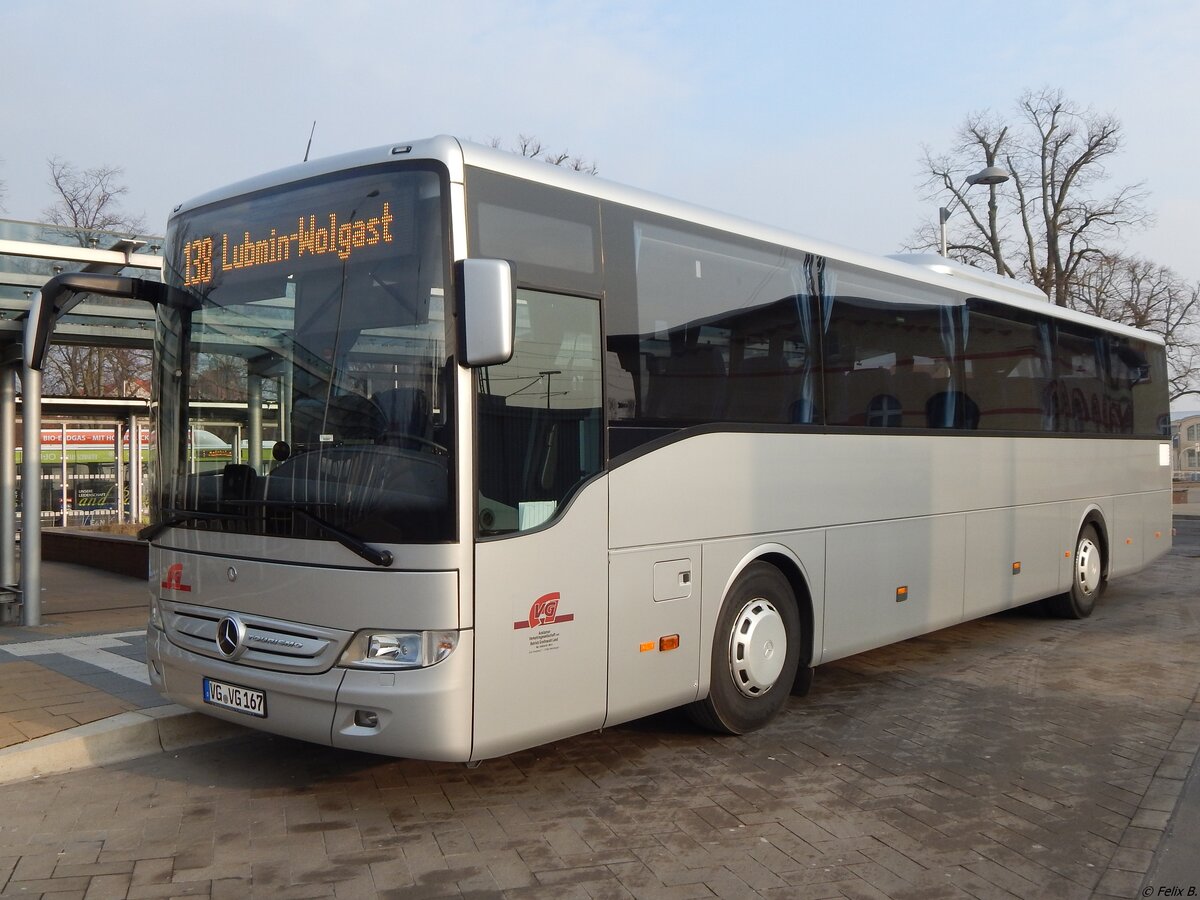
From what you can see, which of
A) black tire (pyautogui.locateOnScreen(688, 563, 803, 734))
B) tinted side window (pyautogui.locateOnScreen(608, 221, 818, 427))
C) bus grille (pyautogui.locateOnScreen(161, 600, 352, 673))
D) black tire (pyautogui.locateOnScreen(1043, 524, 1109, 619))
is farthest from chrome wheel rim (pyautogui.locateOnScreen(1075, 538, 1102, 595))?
bus grille (pyautogui.locateOnScreen(161, 600, 352, 673))

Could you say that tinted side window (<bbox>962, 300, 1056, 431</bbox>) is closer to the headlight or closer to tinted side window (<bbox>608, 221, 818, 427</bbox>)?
tinted side window (<bbox>608, 221, 818, 427</bbox>)

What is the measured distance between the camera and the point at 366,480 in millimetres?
5012

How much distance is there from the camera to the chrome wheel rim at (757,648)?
672 cm

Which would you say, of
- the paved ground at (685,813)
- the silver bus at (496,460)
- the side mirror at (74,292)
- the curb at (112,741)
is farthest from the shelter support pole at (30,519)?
the silver bus at (496,460)

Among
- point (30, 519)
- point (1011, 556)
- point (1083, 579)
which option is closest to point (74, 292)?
point (30, 519)

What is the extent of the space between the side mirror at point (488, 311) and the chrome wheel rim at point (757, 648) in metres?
2.80

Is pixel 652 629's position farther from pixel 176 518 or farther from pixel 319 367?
pixel 176 518

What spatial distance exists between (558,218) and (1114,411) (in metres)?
9.42

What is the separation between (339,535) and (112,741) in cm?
255

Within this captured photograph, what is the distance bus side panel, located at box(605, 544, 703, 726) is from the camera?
227 inches

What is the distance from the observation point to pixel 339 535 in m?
5.02

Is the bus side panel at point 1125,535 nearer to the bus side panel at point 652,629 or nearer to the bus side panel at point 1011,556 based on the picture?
the bus side panel at point 1011,556

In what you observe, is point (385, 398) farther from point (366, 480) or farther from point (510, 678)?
point (510, 678)

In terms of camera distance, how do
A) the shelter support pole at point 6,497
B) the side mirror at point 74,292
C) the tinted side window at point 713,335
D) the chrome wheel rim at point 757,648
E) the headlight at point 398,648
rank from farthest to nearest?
the shelter support pole at point 6,497 < the chrome wheel rim at point 757,648 < the tinted side window at point 713,335 < the side mirror at point 74,292 < the headlight at point 398,648
